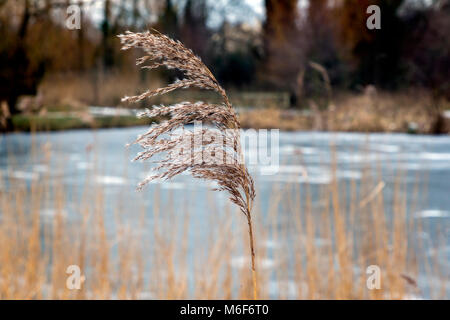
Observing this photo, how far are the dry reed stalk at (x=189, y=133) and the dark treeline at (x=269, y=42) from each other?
1117cm

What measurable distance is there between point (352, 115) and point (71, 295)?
2.30 m

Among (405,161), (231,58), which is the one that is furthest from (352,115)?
(231,58)

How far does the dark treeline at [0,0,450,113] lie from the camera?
38.7 feet

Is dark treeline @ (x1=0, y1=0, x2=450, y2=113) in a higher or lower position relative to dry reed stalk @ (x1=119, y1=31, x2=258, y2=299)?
higher

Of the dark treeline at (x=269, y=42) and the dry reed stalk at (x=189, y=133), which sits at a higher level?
the dark treeline at (x=269, y=42)

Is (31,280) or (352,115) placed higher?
(352,115)

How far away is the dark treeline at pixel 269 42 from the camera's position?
1180 centimetres

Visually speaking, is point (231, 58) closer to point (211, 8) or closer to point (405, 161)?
point (211, 8)

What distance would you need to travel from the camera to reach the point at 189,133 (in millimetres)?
923

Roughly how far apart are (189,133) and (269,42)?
58.2 feet

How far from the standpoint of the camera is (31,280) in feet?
8.74

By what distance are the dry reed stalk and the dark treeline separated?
1117 centimetres

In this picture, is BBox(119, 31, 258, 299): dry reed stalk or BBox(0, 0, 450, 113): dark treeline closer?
BBox(119, 31, 258, 299): dry reed stalk
